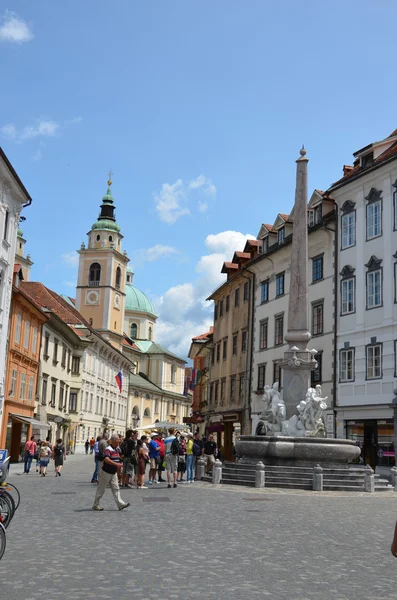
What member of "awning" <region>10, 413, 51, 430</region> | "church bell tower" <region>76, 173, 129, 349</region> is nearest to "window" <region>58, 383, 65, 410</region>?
"awning" <region>10, 413, 51, 430</region>

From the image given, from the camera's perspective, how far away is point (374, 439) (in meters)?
31.0

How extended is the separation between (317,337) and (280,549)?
2720cm

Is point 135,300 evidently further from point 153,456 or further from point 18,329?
point 153,456

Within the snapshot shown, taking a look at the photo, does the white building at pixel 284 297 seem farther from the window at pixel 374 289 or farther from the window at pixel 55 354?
the window at pixel 55 354

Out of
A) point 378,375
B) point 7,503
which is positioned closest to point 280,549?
point 7,503

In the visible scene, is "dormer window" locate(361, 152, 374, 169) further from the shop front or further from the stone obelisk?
the shop front

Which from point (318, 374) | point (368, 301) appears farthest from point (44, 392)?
point (368, 301)

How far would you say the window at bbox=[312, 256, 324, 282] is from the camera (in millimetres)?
36969

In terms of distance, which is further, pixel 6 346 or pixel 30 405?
pixel 30 405

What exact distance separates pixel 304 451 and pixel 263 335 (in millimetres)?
21419

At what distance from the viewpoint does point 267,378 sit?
1633 inches

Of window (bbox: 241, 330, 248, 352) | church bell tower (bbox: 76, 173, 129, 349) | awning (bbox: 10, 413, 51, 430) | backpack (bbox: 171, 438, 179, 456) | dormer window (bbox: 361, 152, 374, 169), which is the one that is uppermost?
church bell tower (bbox: 76, 173, 129, 349)

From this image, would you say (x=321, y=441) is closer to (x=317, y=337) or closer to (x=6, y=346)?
(x=317, y=337)

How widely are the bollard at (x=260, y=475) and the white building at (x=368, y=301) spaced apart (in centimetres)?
1126
